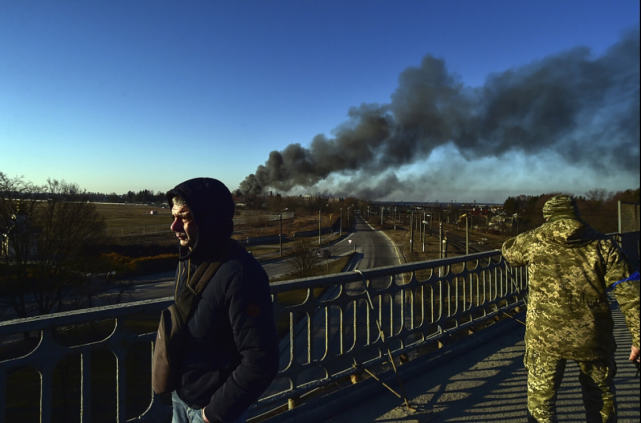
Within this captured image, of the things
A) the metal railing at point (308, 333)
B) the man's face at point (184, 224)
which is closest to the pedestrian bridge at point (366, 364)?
the metal railing at point (308, 333)

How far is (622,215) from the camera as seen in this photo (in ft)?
24.9

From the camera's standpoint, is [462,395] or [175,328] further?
[462,395]

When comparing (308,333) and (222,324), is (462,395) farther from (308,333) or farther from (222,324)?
(222,324)

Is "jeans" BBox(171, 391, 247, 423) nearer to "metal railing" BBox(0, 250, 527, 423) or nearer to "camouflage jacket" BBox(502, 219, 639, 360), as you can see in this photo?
"metal railing" BBox(0, 250, 527, 423)

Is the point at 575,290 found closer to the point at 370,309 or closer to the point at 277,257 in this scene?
the point at 370,309

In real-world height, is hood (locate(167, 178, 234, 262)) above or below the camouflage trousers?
above

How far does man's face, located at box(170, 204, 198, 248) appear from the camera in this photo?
167 centimetres

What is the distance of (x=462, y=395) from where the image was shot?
333cm

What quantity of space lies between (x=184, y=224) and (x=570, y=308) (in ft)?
8.16

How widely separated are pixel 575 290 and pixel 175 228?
2499mm

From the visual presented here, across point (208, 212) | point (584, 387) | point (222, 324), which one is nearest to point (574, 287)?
point (584, 387)

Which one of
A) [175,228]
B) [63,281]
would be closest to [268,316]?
[175,228]

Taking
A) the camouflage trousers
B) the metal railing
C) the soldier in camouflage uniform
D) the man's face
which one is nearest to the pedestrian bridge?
the metal railing

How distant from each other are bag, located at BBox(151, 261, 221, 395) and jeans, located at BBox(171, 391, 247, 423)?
144mm
